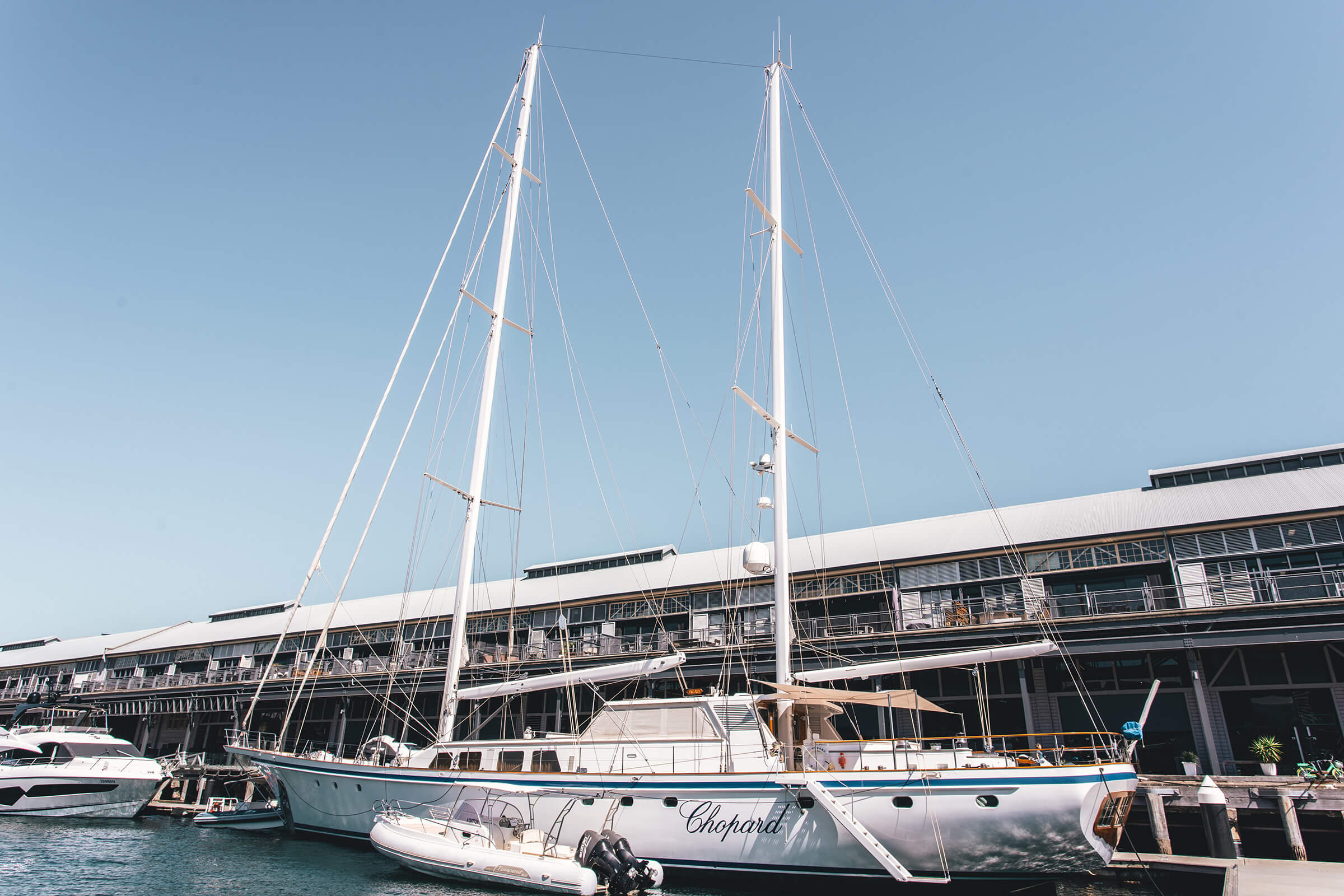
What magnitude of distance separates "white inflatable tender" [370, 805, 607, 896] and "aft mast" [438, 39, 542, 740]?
11.2 ft

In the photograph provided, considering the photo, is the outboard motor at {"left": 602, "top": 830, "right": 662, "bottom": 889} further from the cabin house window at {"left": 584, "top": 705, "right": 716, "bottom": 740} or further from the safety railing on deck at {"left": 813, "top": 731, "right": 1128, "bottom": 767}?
the safety railing on deck at {"left": 813, "top": 731, "right": 1128, "bottom": 767}

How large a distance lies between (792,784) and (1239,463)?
106 ft

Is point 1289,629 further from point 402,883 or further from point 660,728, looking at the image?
point 402,883

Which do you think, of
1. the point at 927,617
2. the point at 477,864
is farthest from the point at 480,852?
the point at 927,617

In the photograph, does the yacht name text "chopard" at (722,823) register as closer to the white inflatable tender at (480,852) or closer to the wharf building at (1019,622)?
the white inflatable tender at (480,852)

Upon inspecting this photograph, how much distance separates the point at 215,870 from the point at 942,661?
2132 centimetres

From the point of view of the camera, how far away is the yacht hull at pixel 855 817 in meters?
15.4

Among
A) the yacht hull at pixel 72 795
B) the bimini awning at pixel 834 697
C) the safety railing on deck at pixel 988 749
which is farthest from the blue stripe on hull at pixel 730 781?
the yacht hull at pixel 72 795

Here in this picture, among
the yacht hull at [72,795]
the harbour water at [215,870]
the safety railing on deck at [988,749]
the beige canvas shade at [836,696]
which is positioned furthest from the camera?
the yacht hull at [72,795]

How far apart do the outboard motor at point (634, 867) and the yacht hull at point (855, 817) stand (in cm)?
88

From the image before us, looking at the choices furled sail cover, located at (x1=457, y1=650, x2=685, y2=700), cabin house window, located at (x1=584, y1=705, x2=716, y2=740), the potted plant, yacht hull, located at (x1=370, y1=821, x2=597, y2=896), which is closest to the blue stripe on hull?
cabin house window, located at (x1=584, y1=705, x2=716, y2=740)

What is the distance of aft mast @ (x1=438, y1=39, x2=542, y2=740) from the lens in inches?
978

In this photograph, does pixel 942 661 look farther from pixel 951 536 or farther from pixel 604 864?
pixel 951 536

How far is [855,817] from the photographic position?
1656 centimetres
